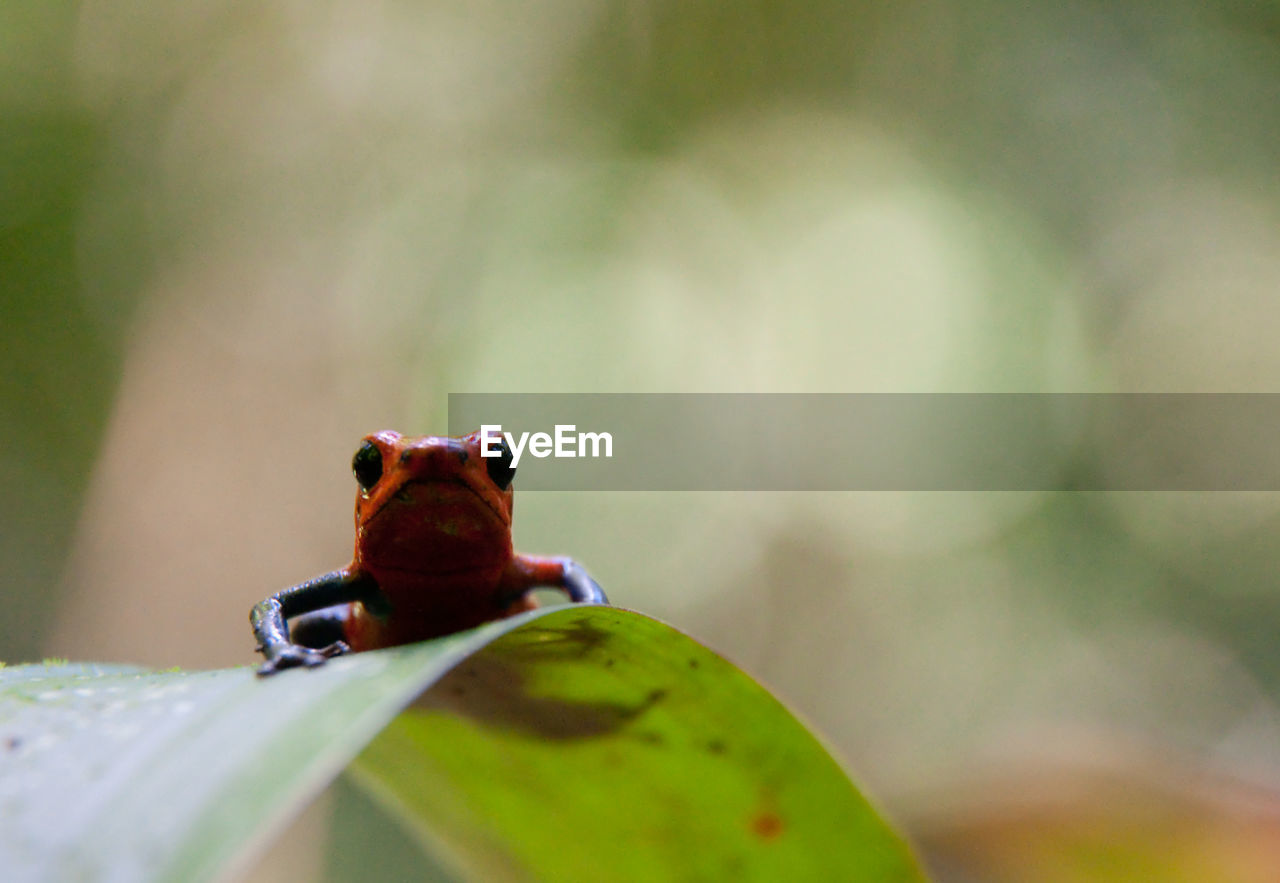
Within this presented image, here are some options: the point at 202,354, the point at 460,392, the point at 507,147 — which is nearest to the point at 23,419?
the point at 202,354

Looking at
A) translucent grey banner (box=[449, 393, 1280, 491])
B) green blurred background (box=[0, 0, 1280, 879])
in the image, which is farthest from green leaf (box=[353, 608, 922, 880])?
translucent grey banner (box=[449, 393, 1280, 491])

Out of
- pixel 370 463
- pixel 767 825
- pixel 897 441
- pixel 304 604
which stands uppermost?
pixel 897 441

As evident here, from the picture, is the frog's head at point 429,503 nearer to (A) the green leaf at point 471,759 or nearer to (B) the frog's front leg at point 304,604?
(B) the frog's front leg at point 304,604

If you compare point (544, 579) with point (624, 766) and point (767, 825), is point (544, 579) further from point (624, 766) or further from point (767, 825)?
point (767, 825)

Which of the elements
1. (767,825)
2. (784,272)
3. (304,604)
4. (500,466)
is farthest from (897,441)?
(767,825)

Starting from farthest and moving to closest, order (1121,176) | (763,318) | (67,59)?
1. (763,318)
2. (1121,176)
3. (67,59)

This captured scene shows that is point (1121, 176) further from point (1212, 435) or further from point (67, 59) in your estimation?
point (67, 59)
